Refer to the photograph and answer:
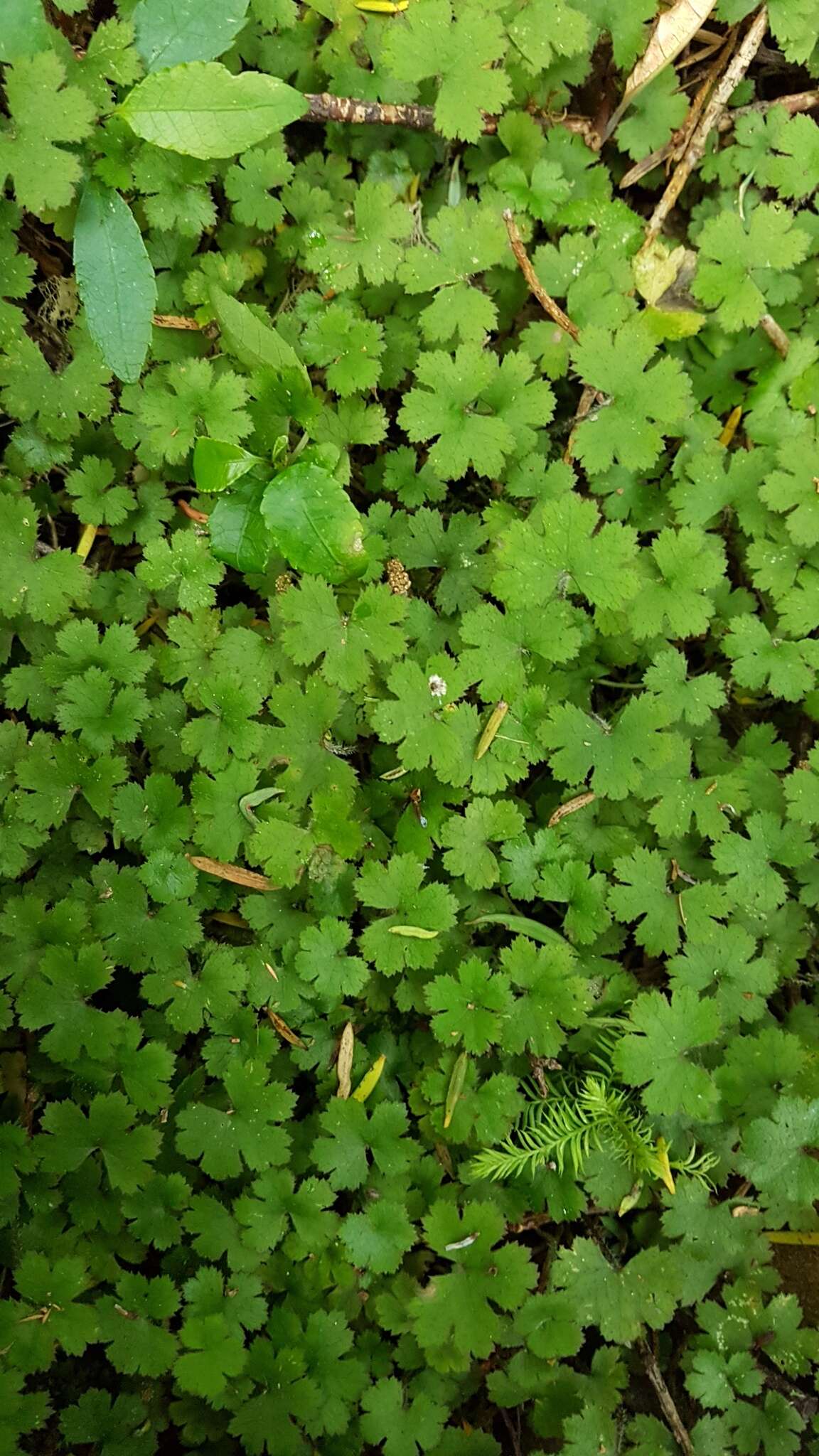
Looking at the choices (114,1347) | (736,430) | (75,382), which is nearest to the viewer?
(114,1347)

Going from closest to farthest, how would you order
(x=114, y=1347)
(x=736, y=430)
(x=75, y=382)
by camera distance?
1. (x=114, y=1347)
2. (x=75, y=382)
3. (x=736, y=430)

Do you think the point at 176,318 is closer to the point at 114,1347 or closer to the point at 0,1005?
the point at 0,1005

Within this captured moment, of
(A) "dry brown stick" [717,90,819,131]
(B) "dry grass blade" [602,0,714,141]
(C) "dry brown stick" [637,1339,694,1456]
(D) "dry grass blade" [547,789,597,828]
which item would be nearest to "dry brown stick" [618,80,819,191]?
(A) "dry brown stick" [717,90,819,131]

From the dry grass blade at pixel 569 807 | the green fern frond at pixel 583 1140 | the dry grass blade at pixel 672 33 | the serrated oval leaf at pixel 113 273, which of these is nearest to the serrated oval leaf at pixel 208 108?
the serrated oval leaf at pixel 113 273

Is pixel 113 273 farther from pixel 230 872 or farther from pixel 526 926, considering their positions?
pixel 526 926

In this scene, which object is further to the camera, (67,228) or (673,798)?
(673,798)

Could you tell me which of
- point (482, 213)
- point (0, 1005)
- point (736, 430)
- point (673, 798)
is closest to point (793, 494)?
point (736, 430)
